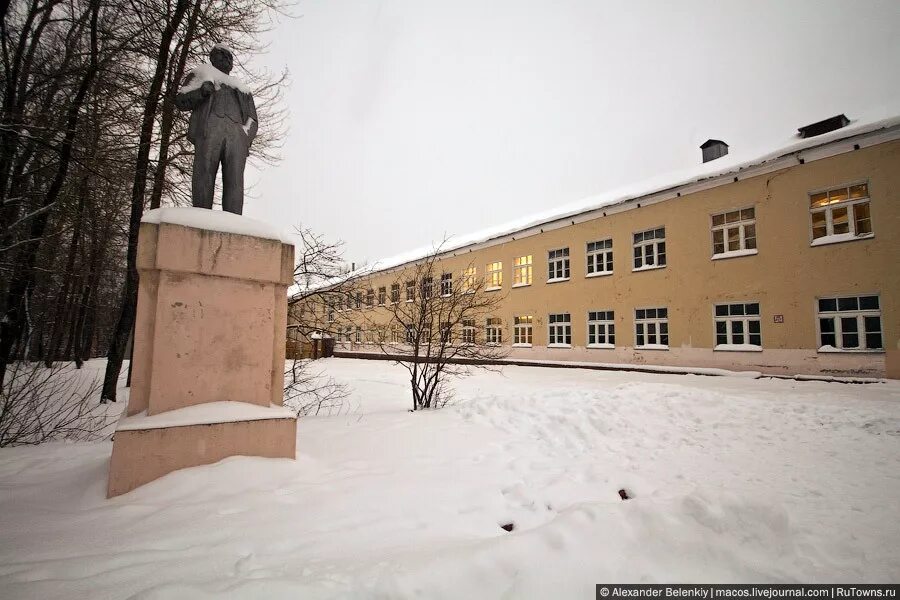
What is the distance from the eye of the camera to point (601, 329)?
56.2ft

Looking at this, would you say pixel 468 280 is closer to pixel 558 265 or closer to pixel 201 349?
pixel 558 265

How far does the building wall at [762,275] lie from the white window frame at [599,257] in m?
0.22

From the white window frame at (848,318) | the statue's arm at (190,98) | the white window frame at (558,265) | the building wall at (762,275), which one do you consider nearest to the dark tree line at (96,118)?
the statue's arm at (190,98)

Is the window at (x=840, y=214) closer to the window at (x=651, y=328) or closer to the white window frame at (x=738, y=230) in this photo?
the white window frame at (x=738, y=230)

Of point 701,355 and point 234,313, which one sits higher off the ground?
point 234,313

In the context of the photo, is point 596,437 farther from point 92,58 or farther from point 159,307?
point 92,58

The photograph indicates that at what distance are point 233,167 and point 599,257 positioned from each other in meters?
16.4

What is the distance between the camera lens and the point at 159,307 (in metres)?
3.08

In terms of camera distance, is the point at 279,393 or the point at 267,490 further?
the point at 279,393

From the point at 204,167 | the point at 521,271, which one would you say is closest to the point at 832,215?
the point at 521,271

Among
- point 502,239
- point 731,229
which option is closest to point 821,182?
point 731,229

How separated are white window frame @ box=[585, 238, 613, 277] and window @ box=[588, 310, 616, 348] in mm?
1752

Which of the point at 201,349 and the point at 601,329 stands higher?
the point at 601,329

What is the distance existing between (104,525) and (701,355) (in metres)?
15.8
